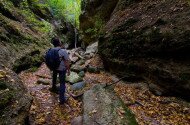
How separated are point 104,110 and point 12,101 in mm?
2719

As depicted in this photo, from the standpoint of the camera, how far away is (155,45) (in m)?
10.1

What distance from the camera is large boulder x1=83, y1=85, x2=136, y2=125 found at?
22.0 ft

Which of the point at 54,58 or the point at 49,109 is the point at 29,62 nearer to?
the point at 54,58

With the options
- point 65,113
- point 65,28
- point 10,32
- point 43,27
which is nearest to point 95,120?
point 65,113

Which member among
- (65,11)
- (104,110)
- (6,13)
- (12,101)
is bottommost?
(104,110)

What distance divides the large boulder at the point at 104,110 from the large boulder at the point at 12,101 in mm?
1781

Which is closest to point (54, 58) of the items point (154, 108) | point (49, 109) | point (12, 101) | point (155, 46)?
point (49, 109)

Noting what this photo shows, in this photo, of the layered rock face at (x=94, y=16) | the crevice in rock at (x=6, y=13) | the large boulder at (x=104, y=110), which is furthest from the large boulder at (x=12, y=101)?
the layered rock face at (x=94, y=16)

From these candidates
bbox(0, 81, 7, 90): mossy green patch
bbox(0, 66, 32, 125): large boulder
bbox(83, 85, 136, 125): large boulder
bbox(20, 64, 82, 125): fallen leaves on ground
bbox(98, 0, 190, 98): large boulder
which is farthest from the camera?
bbox(98, 0, 190, 98): large boulder

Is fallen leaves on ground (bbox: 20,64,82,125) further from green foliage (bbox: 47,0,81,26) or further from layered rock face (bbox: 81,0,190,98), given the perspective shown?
green foliage (bbox: 47,0,81,26)

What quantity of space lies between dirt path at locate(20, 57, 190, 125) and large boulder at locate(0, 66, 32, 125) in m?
0.94

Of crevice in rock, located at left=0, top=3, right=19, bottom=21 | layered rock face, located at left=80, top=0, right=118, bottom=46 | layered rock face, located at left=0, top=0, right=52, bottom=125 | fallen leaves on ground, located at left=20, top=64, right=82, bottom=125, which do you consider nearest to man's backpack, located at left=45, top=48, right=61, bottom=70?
fallen leaves on ground, located at left=20, top=64, right=82, bottom=125

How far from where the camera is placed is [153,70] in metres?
10.2

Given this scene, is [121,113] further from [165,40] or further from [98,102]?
[165,40]
